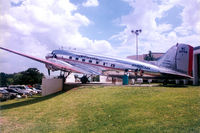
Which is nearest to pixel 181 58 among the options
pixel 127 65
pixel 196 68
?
pixel 127 65

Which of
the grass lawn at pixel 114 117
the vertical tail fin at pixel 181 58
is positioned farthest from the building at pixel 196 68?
the grass lawn at pixel 114 117

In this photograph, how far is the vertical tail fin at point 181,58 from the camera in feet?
61.5

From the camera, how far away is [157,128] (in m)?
7.13

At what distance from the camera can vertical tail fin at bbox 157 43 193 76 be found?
738 inches

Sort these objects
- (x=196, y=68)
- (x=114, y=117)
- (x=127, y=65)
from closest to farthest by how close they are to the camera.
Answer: (x=114, y=117), (x=127, y=65), (x=196, y=68)

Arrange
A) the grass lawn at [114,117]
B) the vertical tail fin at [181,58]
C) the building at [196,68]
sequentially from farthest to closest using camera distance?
the building at [196,68], the vertical tail fin at [181,58], the grass lawn at [114,117]

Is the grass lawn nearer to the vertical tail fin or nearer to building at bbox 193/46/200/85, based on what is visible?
the vertical tail fin

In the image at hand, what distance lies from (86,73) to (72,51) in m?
4.12

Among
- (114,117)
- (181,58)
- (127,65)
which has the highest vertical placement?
(181,58)

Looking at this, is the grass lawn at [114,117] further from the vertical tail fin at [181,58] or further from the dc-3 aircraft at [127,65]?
the vertical tail fin at [181,58]

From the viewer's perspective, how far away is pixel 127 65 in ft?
66.3

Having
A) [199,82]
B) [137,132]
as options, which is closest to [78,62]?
[137,132]

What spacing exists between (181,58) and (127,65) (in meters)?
6.15

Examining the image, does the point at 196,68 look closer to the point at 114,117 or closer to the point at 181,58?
the point at 181,58
